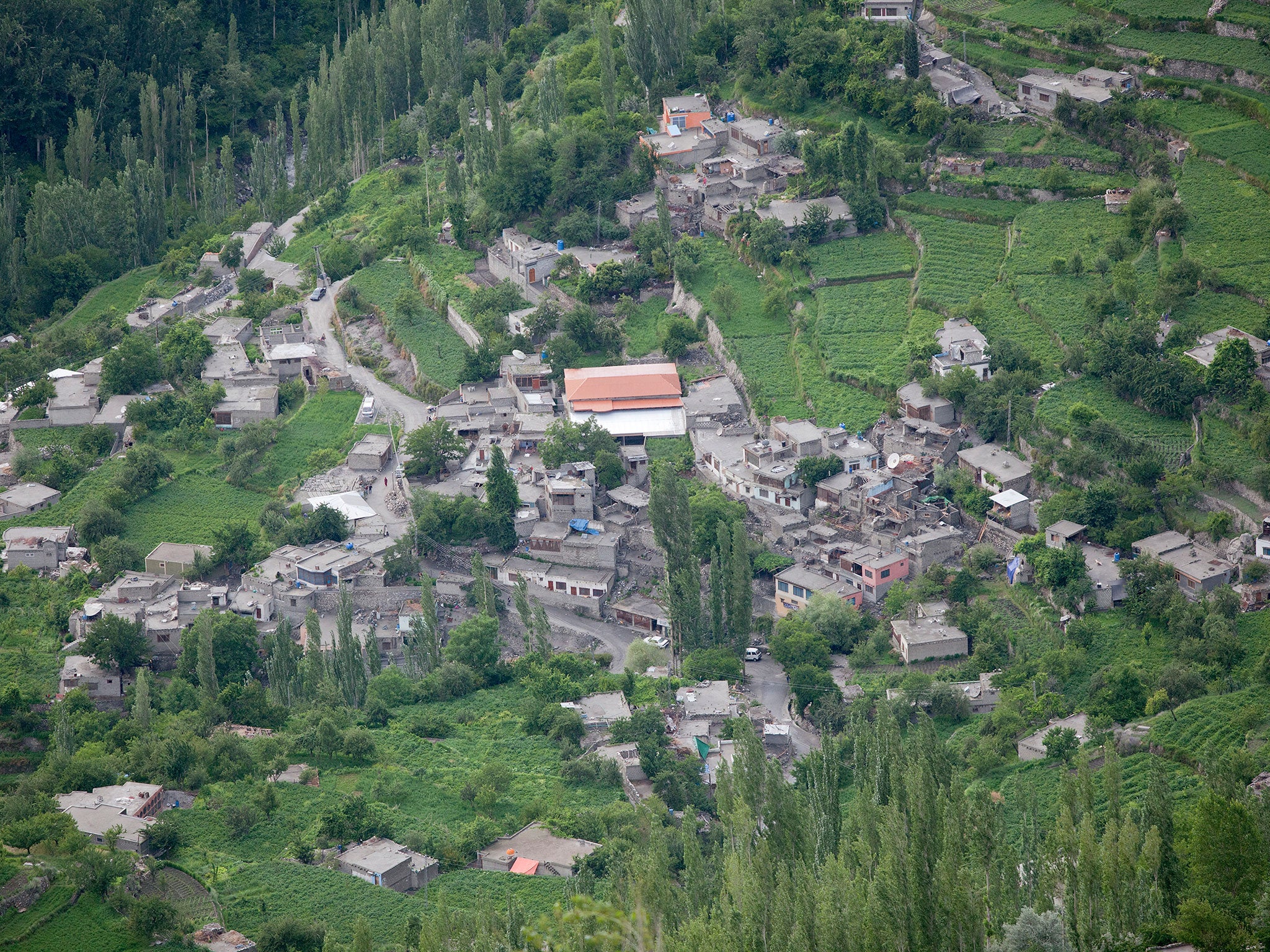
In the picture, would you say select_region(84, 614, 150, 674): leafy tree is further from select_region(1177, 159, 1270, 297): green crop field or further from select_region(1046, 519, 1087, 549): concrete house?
select_region(1177, 159, 1270, 297): green crop field

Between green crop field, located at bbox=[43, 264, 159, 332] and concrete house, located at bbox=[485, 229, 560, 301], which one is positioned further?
green crop field, located at bbox=[43, 264, 159, 332]

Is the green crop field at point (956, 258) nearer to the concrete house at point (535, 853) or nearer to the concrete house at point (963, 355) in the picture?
the concrete house at point (963, 355)

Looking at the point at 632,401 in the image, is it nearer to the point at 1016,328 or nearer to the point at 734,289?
the point at 734,289

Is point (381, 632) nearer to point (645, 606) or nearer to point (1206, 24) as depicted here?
point (645, 606)

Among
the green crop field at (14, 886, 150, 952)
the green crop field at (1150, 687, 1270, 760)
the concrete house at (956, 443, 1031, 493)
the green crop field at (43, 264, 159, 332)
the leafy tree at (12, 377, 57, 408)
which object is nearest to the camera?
the green crop field at (14, 886, 150, 952)

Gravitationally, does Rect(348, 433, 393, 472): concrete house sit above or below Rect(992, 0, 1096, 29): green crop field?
below

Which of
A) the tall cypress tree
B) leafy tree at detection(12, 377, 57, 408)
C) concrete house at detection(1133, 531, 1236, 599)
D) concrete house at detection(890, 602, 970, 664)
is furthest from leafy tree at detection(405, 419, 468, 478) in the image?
the tall cypress tree

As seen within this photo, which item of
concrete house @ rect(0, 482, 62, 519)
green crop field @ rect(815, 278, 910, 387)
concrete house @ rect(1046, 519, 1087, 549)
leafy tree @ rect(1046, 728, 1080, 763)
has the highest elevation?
green crop field @ rect(815, 278, 910, 387)
